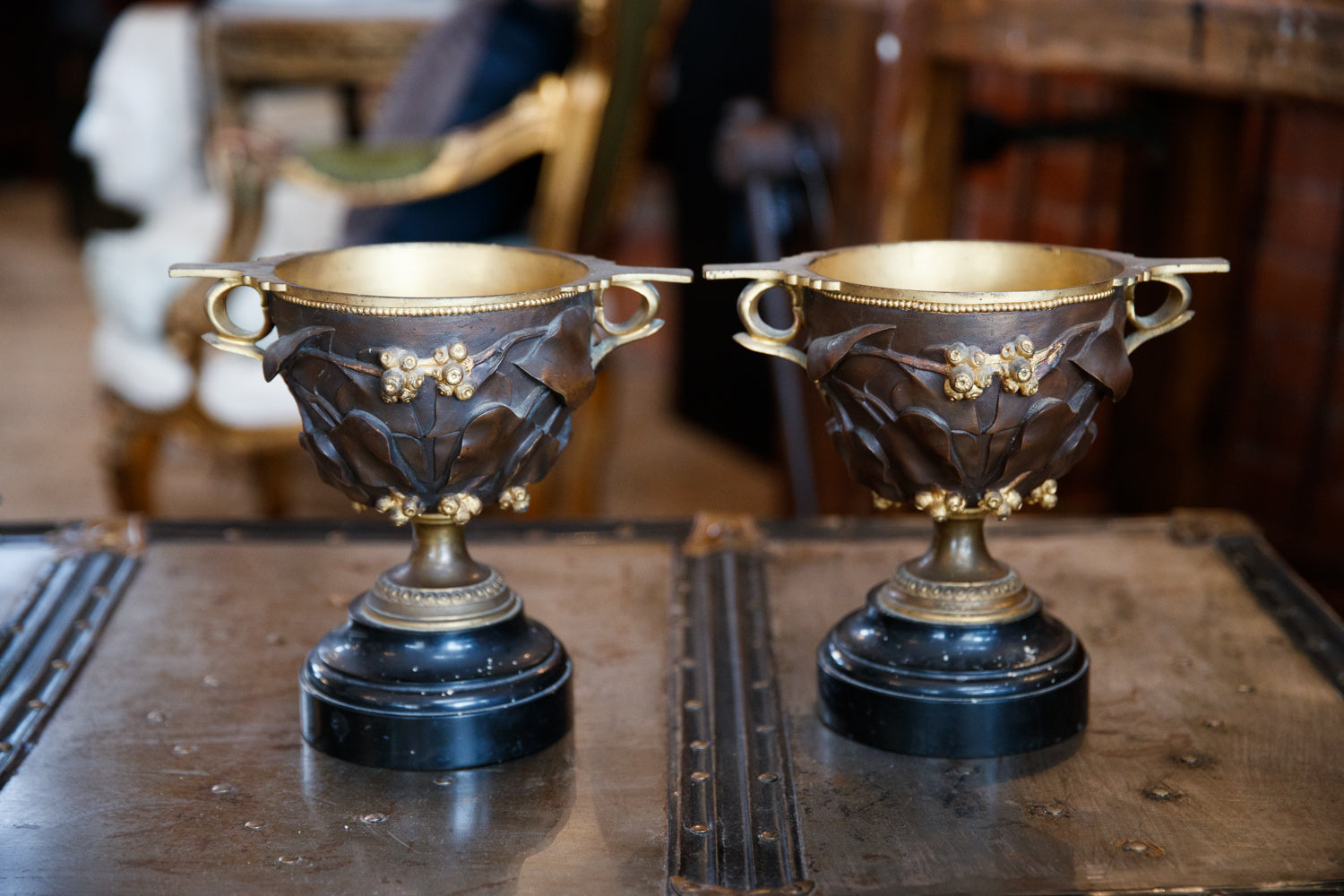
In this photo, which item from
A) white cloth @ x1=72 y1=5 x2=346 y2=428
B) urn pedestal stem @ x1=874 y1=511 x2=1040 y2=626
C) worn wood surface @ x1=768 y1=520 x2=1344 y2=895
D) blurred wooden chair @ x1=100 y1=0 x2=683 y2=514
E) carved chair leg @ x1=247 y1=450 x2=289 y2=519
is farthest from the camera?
carved chair leg @ x1=247 y1=450 x2=289 y2=519

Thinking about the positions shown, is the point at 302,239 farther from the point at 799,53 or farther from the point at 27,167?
the point at 27,167

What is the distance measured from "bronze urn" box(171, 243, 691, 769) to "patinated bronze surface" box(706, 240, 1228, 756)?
10 cm

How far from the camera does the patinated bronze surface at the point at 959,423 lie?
0.69 m

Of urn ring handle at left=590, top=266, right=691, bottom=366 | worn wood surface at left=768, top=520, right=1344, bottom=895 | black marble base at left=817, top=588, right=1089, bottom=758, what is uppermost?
urn ring handle at left=590, top=266, right=691, bottom=366

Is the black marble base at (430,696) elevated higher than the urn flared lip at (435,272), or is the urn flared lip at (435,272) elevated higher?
the urn flared lip at (435,272)

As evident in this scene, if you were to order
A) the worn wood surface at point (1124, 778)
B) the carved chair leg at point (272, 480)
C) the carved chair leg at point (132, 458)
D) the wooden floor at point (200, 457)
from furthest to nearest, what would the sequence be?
the wooden floor at point (200, 457)
the carved chair leg at point (272, 480)
the carved chair leg at point (132, 458)
the worn wood surface at point (1124, 778)

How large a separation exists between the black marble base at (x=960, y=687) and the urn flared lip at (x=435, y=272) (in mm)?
230

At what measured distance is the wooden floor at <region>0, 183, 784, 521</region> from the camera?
8.46ft

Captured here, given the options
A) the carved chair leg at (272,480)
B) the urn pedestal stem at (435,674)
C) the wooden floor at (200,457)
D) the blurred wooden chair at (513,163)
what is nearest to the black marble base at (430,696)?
the urn pedestal stem at (435,674)

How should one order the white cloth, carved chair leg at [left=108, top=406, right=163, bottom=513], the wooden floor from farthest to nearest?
the wooden floor
carved chair leg at [left=108, top=406, right=163, bottom=513]
the white cloth

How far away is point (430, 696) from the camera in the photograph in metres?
0.74

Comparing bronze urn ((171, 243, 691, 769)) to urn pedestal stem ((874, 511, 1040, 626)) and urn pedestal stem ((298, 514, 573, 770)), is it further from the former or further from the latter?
urn pedestal stem ((874, 511, 1040, 626))

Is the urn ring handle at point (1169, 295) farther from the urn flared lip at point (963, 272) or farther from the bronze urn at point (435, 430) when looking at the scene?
the bronze urn at point (435, 430)

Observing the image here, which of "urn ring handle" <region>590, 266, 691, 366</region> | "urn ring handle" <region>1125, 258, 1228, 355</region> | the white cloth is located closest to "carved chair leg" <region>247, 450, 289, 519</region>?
the white cloth
